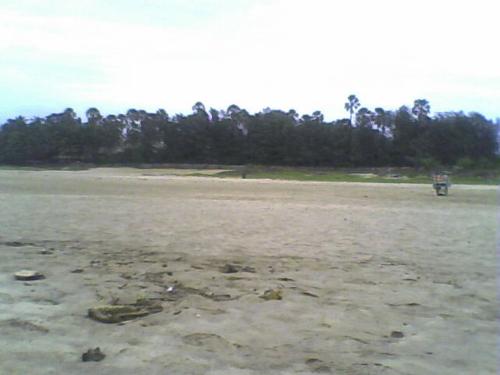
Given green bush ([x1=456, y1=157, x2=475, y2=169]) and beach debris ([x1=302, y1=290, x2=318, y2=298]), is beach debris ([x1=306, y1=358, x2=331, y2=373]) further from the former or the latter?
green bush ([x1=456, y1=157, x2=475, y2=169])

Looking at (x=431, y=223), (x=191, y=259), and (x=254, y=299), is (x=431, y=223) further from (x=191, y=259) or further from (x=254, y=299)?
(x=254, y=299)

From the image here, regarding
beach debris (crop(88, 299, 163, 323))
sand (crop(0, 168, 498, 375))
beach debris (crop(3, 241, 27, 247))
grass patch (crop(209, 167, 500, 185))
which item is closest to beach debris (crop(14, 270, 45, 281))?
sand (crop(0, 168, 498, 375))

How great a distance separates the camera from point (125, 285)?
6348 millimetres

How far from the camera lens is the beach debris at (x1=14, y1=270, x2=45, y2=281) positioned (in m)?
6.52

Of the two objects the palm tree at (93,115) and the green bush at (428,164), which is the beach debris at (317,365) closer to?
Result: the green bush at (428,164)

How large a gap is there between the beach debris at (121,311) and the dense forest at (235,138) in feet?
200

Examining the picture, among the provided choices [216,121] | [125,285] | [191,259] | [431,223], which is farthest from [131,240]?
[216,121]

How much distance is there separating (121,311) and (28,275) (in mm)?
2087

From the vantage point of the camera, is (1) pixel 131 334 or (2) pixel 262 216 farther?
(2) pixel 262 216

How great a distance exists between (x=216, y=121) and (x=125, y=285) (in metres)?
77.4

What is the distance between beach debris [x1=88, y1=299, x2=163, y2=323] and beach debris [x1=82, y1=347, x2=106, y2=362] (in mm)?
825

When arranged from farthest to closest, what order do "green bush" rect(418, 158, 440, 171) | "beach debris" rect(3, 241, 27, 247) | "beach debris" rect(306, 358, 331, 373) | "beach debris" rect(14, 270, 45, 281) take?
"green bush" rect(418, 158, 440, 171) < "beach debris" rect(3, 241, 27, 247) < "beach debris" rect(14, 270, 45, 281) < "beach debris" rect(306, 358, 331, 373)

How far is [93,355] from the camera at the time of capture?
3.98 m

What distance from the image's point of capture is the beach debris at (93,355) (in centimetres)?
394
